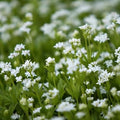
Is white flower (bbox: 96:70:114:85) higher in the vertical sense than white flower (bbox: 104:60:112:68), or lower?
lower

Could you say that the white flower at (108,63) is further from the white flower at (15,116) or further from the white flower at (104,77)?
the white flower at (15,116)

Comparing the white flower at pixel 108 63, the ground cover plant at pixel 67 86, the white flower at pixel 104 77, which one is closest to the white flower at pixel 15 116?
the ground cover plant at pixel 67 86

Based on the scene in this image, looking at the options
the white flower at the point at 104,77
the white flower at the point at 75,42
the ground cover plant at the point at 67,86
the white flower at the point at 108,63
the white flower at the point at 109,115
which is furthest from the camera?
the white flower at the point at 108,63

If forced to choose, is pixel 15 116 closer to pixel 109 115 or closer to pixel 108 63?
pixel 109 115

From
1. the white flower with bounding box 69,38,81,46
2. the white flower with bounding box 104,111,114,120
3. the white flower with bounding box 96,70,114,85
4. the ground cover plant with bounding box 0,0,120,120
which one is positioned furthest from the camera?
the white flower with bounding box 69,38,81,46

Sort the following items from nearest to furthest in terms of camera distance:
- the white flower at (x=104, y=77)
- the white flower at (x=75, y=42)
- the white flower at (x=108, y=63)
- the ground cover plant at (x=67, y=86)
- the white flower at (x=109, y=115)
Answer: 1. the white flower at (x=109, y=115)
2. the ground cover plant at (x=67, y=86)
3. the white flower at (x=104, y=77)
4. the white flower at (x=75, y=42)
5. the white flower at (x=108, y=63)

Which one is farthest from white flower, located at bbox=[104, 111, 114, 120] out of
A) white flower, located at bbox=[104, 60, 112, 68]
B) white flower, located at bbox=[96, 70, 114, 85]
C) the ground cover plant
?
white flower, located at bbox=[104, 60, 112, 68]

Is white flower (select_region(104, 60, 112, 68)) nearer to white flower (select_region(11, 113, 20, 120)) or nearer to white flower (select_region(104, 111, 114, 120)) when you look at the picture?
white flower (select_region(104, 111, 114, 120))

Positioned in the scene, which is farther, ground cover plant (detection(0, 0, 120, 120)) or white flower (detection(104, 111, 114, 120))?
ground cover plant (detection(0, 0, 120, 120))

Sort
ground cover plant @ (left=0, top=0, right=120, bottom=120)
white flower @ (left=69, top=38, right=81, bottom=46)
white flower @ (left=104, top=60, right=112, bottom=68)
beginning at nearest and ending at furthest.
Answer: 1. ground cover plant @ (left=0, top=0, right=120, bottom=120)
2. white flower @ (left=69, top=38, right=81, bottom=46)
3. white flower @ (left=104, top=60, right=112, bottom=68)

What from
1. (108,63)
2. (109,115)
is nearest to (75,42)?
(108,63)

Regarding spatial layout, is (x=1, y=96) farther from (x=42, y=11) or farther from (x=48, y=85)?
(x=42, y=11)

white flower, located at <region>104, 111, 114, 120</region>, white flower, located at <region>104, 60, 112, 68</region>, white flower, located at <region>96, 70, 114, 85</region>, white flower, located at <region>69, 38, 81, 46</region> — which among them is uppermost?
white flower, located at <region>69, 38, 81, 46</region>
